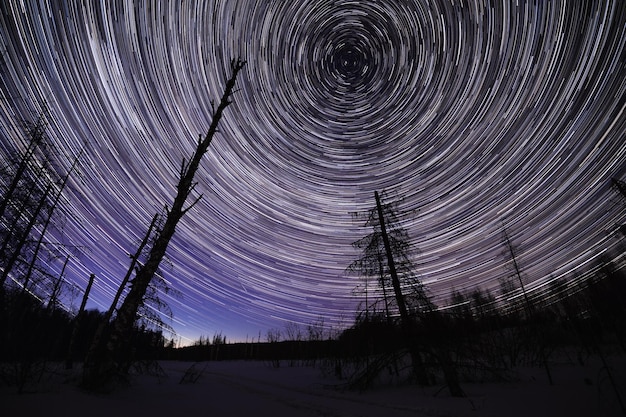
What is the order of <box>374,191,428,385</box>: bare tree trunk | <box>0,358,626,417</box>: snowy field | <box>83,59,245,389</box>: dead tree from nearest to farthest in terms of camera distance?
<box>0,358,626,417</box>: snowy field, <box>83,59,245,389</box>: dead tree, <box>374,191,428,385</box>: bare tree trunk

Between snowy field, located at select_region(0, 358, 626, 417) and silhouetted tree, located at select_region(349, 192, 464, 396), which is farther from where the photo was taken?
silhouetted tree, located at select_region(349, 192, 464, 396)

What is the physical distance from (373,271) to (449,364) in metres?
5.02

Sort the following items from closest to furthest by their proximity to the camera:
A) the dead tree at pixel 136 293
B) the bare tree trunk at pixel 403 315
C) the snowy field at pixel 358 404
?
the snowy field at pixel 358 404 → the dead tree at pixel 136 293 → the bare tree trunk at pixel 403 315

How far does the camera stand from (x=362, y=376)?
9.30 meters

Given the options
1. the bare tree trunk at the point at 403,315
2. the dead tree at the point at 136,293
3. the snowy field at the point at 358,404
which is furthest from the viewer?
the bare tree trunk at the point at 403,315

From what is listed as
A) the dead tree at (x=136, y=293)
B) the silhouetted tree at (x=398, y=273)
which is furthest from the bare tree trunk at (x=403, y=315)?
the dead tree at (x=136, y=293)

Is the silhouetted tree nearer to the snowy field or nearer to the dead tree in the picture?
the snowy field

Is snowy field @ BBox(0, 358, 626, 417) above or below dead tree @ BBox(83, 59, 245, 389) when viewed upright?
below

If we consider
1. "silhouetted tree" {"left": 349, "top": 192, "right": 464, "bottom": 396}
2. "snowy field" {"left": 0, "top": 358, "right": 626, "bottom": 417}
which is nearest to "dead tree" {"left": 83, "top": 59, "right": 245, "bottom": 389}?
"snowy field" {"left": 0, "top": 358, "right": 626, "bottom": 417}

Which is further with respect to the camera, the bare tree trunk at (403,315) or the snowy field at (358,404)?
the bare tree trunk at (403,315)

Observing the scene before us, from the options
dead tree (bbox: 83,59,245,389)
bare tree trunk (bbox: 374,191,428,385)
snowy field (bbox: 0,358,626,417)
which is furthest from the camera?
bare tree trunk (bbox: 374,191,428,385)

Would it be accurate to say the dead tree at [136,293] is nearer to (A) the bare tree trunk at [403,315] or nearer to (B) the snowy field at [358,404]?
(B) the snowy field at [358,404]

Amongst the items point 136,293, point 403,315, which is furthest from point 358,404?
point 136,293

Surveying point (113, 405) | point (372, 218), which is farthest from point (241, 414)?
point (372, 218)
